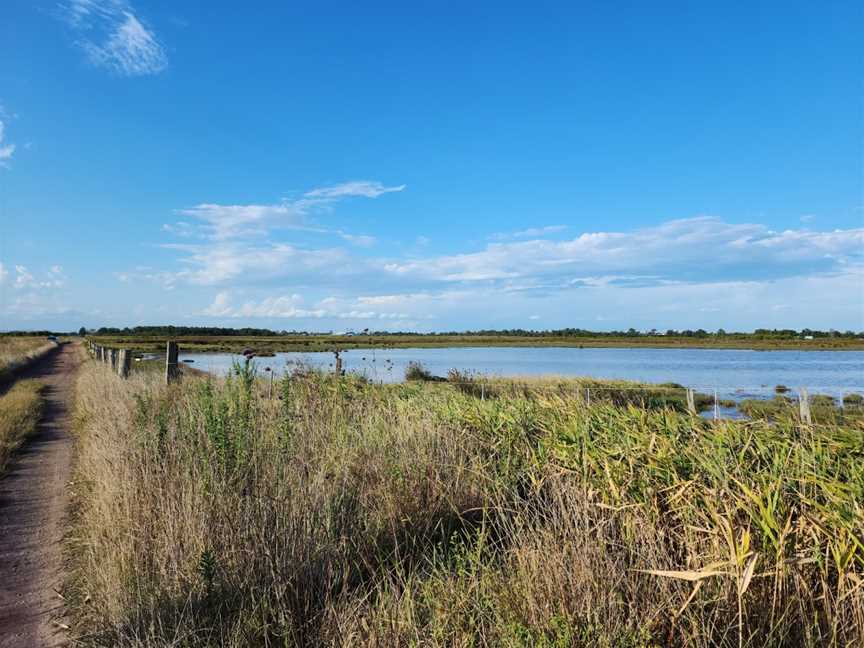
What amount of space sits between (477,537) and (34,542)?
4131mm

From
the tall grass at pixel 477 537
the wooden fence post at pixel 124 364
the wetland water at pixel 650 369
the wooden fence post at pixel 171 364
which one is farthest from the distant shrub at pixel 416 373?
the tall grass at pixel 477 537

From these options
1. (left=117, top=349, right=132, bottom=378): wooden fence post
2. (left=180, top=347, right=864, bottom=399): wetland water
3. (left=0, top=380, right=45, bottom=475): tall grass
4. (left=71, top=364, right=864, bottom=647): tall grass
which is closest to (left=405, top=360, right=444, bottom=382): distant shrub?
(left=180, top=347, right=864, bottom=399): wetland water

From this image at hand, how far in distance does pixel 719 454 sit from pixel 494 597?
226 centimetres

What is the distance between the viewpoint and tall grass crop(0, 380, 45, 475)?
9.11m

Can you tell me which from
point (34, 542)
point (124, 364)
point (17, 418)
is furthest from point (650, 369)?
point (34, 542)

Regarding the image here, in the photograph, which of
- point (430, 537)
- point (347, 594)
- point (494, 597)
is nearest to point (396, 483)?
point (430, 537)

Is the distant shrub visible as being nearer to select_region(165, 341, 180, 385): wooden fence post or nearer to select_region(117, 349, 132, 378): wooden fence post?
select_region(117, 349, 132, 378): wooden fence post

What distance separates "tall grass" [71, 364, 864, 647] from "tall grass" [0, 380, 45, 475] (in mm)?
4475

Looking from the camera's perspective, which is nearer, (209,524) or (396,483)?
(209,524)

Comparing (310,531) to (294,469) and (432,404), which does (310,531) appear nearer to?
(294,469)

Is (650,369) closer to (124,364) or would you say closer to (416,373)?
(416,373)

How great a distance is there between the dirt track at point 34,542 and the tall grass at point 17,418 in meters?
0.18

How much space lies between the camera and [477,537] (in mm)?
4789

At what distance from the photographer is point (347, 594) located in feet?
12.3
